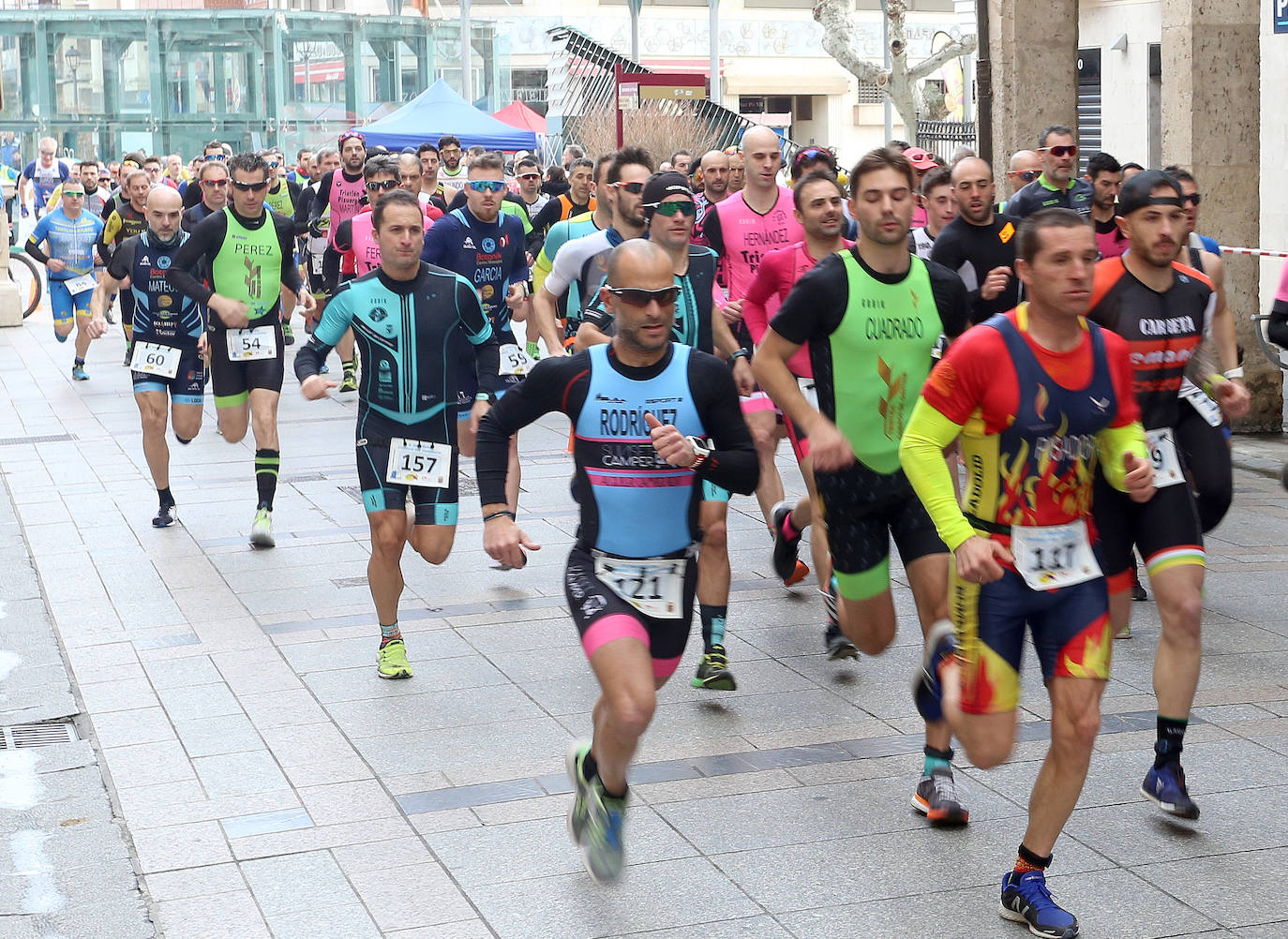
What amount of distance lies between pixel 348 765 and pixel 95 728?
44.2 inches

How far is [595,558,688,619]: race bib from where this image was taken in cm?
479

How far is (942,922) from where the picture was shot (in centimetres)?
450

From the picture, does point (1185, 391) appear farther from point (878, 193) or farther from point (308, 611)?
point (308, 611)

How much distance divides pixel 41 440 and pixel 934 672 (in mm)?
10215

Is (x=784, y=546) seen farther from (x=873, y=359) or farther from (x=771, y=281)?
(x=873, y=359)

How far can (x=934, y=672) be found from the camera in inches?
200

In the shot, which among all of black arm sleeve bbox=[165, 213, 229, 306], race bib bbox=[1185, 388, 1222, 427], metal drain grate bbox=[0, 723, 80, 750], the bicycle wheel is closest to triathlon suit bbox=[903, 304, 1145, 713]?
race bib bbox=[1185, 388, 1222, 427]

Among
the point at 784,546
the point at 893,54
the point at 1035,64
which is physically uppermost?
the point at 893,54

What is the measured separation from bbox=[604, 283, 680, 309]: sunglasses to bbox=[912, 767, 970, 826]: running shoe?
65.1 inches

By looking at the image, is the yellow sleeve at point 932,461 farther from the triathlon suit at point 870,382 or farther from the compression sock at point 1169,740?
the compression sock at point 1169,740

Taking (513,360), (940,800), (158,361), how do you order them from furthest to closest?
1. (158,361)
2. (513,360)
3. (940,800)

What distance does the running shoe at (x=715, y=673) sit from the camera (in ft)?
21.9

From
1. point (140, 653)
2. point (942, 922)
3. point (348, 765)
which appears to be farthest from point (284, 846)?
point (140, 653)

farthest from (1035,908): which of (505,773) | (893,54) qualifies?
(893,54)
